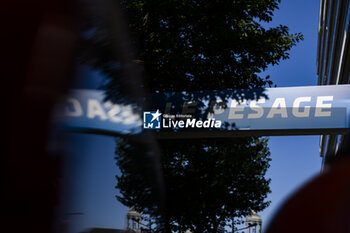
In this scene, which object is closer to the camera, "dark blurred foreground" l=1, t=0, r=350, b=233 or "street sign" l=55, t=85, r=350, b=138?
"dark blurred foreground" l=1, t=0, r=350, b=233

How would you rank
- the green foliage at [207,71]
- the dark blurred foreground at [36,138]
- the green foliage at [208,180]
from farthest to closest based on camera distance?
the green foliage at [208,180]
the green foliage at [207,71]
the dark blurred foreground at [36,138]

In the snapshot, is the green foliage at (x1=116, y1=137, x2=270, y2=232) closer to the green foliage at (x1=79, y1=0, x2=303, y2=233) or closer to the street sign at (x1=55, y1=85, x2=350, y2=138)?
the green foliage at (x1=79, y1=0, x2=303, y2=233)

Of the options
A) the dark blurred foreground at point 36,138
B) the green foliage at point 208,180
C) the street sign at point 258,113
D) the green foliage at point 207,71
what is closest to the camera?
the dark blurred foreground at point 36,138

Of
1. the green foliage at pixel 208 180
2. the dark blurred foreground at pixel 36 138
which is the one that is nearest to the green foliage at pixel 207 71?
the green foliage at pixel 208 180

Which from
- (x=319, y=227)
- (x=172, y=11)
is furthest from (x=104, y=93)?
(x=172, y=11)

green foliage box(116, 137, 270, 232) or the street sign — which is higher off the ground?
the street sign

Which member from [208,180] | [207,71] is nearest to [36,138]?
[207,71]

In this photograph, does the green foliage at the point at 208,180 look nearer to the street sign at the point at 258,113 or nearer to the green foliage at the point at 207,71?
the green foliage at the point at 207,71

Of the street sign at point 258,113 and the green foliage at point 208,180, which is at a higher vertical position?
the street sign at point 258,113

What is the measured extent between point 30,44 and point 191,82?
958 centimetres

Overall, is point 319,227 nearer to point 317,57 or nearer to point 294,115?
point 294,115

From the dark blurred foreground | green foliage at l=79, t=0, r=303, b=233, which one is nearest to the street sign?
green foliage at l=79, t=0, r=303, b=233

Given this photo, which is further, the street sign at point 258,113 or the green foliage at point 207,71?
the street sign at point 258,113

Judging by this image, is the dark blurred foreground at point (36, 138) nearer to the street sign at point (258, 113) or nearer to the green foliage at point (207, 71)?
the green foliage at point (207, 71)
